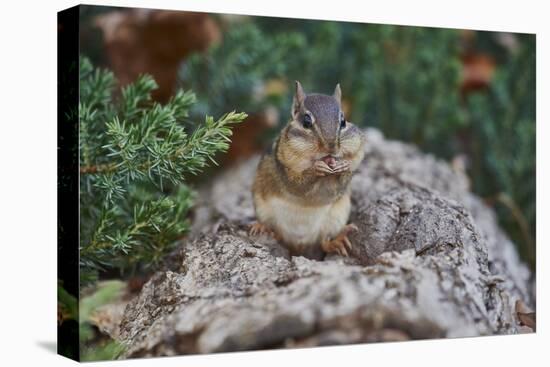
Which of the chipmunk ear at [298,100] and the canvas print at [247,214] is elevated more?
the chipmunk ear at [298,100]

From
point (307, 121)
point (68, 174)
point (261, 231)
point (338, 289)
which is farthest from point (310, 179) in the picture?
point (68, 174)

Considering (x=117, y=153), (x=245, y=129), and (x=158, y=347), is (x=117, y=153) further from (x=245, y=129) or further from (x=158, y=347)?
(x=245, y=129)

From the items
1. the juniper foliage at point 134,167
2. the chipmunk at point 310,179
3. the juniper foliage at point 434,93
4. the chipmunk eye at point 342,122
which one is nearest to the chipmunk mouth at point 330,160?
the chipmunk at point 310,179

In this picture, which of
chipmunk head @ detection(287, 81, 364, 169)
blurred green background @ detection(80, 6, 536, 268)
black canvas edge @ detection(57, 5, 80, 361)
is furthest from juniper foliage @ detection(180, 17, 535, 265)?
black canvas edge @ detection(57, 5, 80, 361)

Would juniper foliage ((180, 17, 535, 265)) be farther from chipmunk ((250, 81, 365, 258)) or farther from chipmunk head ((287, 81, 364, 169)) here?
chipmunk head ((287, 81, 364, 169))

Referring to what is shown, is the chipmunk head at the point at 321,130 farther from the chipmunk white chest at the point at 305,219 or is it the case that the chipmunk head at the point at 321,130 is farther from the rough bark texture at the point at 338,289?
the rough bark texture at the point at 338,289

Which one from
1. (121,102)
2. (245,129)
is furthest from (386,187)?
(121,102)
